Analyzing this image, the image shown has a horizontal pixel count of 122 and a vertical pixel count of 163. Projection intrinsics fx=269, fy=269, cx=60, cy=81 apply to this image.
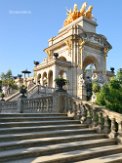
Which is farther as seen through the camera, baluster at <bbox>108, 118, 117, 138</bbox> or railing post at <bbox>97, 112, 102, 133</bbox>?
railing post at <bbox>97, 112, 102, 133</bbox>

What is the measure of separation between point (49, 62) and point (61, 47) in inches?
288

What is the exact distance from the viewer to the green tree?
1195cm

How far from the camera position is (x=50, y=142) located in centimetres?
791

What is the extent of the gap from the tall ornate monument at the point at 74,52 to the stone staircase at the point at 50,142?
114 feet

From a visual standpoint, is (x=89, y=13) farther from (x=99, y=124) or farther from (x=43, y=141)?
(x=43, y=141)

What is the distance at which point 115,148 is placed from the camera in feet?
27.2

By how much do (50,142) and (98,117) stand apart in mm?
3014

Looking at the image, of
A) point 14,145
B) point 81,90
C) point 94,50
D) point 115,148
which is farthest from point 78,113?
point 94,50

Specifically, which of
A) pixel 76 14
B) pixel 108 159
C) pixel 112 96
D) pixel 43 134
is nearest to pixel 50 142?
pixel 43 134

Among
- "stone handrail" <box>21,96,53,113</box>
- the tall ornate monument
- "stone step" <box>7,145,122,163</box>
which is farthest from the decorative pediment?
"stone step" <box>7,145,122,163</box>

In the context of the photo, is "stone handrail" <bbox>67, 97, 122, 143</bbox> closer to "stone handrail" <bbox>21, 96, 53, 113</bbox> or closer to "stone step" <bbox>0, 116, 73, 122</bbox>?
"stone step" <bbox>0, 116, 73, 122</bbox>

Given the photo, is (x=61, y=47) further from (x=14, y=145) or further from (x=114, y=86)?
(x=14, y=145)

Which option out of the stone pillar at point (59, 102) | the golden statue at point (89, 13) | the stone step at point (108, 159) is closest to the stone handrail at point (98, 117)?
the stone pillar at point (59, 102)

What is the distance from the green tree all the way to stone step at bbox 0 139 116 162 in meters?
3.16
